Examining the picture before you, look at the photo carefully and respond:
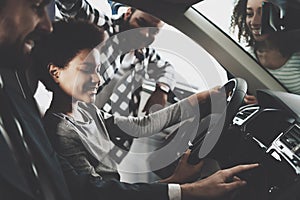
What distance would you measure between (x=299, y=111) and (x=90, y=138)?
84cm

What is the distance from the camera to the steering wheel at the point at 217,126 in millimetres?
2104

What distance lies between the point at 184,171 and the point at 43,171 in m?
0.53

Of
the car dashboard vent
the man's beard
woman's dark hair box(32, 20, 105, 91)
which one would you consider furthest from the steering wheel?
the man's beard

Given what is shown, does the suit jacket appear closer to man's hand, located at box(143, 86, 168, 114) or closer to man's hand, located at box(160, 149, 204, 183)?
man's hand, located at box(160, 149, 204, 183)

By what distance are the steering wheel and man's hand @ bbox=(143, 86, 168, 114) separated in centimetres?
17

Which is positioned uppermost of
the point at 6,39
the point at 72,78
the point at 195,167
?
the point at 6,39

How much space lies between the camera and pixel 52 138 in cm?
201

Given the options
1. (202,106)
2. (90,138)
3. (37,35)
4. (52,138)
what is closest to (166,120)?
(202,106)

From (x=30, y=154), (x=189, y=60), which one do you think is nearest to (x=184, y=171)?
(x=189, y=60)

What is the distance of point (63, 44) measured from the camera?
6.75 feet

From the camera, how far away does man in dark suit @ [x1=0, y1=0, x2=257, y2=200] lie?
6.35 ft

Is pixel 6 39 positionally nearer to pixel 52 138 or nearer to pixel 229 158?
pixel 52 138

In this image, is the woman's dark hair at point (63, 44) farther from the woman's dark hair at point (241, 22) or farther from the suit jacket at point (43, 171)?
the woman's dark hair at point (241, 22)

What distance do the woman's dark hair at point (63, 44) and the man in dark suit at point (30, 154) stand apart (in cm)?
3
